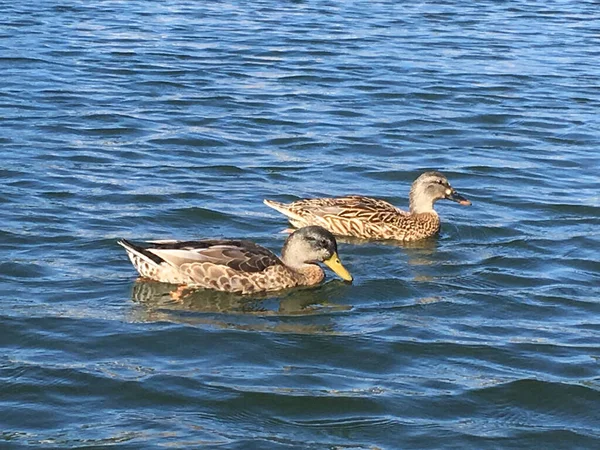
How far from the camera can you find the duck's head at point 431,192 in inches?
551

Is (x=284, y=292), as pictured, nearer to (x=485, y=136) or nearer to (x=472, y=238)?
(x=472, y=238)

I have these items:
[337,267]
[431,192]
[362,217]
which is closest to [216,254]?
[337,267]

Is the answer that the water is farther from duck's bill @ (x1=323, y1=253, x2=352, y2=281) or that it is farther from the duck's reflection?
duck's bill @ (x1=323, y1=253, x2=352, y2=281)

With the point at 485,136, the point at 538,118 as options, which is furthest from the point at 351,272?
the point at 538,118

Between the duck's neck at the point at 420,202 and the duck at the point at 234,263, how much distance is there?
7.01ft

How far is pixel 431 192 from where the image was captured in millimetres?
14062

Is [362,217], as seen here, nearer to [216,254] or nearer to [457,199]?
[457,199]

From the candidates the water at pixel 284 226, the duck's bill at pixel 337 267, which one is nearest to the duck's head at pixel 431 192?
the water at pixel 284 226

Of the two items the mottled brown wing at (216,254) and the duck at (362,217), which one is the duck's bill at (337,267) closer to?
the mottled brown wing at (216,254)

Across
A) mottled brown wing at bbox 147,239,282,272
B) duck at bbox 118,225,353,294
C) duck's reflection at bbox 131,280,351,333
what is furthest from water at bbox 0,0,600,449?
mottled brown wing at bbox 147,239,282,272

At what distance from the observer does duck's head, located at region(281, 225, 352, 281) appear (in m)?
11.9

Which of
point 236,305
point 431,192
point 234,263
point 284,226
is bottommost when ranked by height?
point 236,305

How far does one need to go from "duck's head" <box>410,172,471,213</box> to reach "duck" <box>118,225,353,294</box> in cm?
223

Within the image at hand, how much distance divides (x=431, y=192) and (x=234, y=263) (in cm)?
312
